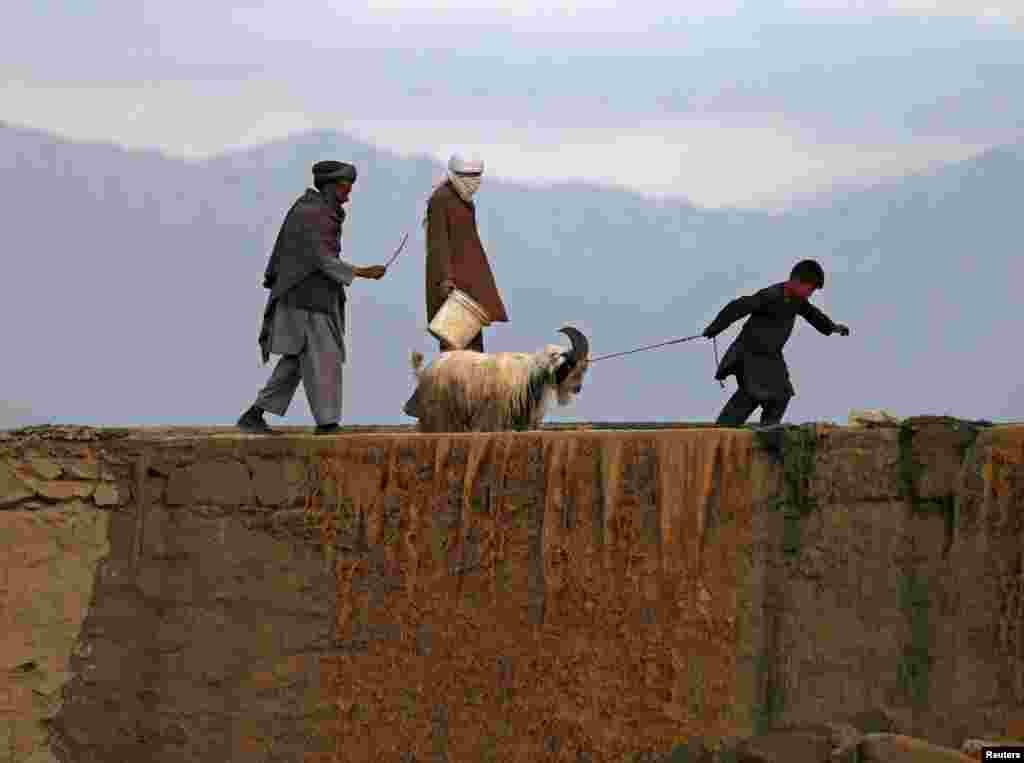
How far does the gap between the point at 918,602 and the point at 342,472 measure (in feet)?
10.4

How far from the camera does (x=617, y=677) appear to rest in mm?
11266

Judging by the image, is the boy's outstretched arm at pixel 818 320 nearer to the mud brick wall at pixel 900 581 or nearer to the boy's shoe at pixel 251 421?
the mud brick wall at pixel 900 581

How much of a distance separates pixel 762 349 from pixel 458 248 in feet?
6.50

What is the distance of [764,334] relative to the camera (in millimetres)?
13336

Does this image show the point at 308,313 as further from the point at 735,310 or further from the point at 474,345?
the point at 735,310

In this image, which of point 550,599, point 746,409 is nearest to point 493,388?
point 746,409

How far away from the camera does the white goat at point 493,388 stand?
13.1m

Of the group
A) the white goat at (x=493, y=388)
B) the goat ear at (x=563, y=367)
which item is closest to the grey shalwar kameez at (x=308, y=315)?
the white goat at (x=493, y=388)

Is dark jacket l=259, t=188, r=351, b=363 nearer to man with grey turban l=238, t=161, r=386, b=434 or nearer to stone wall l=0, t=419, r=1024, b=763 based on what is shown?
man with grey turban l=238, t=161, r=386, b=434

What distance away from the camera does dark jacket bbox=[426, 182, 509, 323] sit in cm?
1378

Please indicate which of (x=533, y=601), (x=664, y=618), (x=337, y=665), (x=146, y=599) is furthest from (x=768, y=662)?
(x=146, y=599)

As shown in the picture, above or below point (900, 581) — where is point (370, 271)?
above

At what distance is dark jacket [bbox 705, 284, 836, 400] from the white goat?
2.94 feet

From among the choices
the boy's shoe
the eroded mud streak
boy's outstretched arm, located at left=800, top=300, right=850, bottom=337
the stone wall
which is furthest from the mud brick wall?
the boy's shoe
